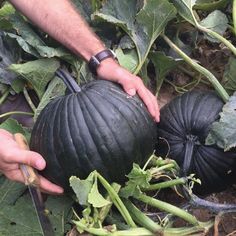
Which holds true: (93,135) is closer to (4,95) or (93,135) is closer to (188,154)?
(188,154)

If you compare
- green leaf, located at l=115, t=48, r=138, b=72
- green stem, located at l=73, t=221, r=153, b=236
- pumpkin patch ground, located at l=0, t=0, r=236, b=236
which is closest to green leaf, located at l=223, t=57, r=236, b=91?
pumpkin patch ground, located at l=0, t=0, r=236, b=236

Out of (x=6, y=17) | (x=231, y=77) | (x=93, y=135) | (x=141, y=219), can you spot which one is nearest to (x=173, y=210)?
(x=141, y=219)

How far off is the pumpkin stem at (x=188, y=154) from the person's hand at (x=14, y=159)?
1.51 feet

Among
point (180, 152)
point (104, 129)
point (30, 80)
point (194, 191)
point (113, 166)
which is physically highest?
point (30, 80)

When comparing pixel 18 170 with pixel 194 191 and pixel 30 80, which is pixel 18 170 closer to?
pixel 30 80

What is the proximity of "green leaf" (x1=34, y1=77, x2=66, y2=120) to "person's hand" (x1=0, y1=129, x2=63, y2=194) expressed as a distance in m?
0.32

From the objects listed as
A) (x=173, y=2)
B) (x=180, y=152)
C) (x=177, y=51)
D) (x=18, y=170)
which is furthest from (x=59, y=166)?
(x=173, y=2)

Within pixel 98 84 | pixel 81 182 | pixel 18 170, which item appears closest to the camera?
pixel 81 182

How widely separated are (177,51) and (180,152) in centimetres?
40

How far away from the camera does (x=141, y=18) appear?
6.66 ft

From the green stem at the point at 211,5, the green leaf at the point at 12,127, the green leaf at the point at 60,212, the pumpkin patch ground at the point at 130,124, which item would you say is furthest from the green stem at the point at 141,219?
the green stem at the point at 211,5

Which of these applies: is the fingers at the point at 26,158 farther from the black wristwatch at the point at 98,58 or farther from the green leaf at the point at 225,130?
the green leaf at the point at 225,130

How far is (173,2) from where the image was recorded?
82.4 inches

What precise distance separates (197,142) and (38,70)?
64 centimetres
